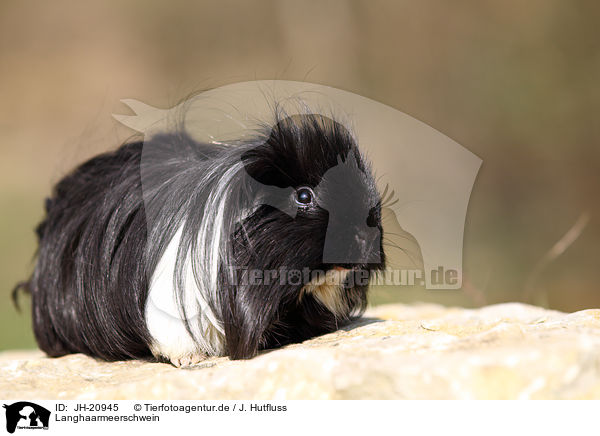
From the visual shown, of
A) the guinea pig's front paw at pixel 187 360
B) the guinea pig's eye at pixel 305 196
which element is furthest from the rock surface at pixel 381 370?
the guinea pig's eye at pixel 305 196

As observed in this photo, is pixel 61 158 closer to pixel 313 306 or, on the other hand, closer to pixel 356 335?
pixel 313 306

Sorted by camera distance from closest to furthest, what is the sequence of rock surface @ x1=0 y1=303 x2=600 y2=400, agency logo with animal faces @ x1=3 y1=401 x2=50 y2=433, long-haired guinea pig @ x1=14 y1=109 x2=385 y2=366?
rock surface @ x1=0 y1=303 x2=600 y2=400 < agency logo with animal faces @ x1=3 y1=401 x2=50 y2=433 < long-haired guinea pig @ x1=14 y1=109 x2=385 y2=366

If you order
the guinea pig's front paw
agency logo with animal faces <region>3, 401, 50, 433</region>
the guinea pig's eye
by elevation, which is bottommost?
agency logo with animal faces <region>3, 401, 50, 433</region>

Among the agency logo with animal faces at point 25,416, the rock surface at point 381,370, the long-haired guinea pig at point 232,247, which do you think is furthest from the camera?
the long-haired guinea pig at point 232,247

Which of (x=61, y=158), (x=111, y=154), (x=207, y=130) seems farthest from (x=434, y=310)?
(x=61, y=158)

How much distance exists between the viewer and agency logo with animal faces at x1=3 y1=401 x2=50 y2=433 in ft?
7.15

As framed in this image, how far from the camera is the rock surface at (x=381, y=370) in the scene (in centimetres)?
182

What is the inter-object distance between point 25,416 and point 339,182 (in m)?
1.56

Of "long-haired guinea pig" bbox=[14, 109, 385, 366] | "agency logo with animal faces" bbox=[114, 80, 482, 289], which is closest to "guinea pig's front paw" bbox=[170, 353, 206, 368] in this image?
"long-haired guinea pig" bbox=[14, 109, 385, 366]

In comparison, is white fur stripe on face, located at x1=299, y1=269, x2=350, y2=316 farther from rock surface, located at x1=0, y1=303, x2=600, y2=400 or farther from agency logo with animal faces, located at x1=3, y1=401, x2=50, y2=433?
agency logo with animal faces, located at x1=3, y1=401, x2=50, y2=433

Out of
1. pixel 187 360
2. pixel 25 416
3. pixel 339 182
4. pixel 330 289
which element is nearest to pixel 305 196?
pixel 339 182

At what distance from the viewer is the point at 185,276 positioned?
2.60 metres

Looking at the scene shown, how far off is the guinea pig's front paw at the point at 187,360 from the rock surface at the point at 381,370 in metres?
0.06

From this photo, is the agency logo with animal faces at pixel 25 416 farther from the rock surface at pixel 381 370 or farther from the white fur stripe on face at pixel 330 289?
the white fur stripe on face at pixel 330 289
